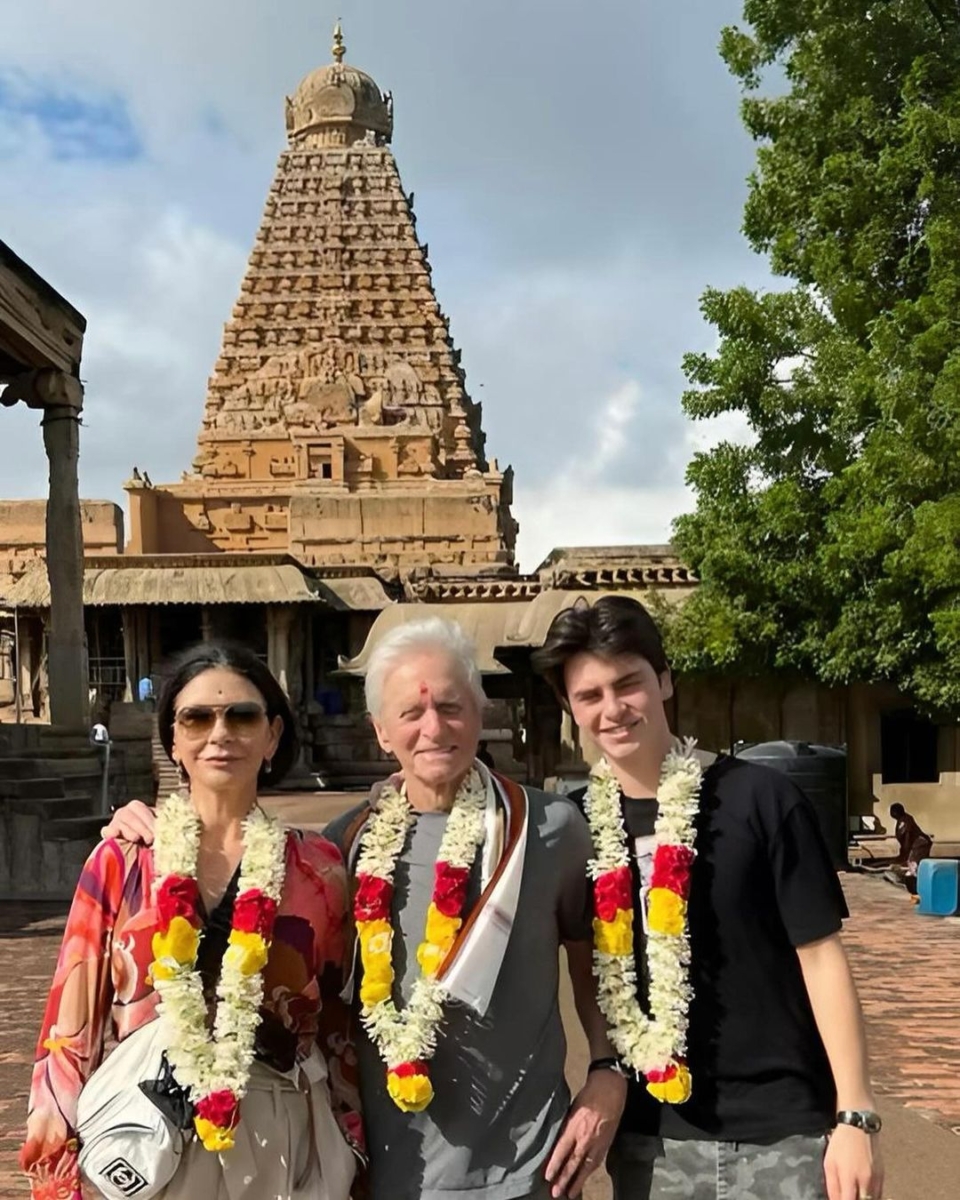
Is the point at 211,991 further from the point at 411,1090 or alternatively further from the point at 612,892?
the point at 612,892

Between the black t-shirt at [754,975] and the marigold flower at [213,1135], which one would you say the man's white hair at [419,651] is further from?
the marigold flower at [213,1135]

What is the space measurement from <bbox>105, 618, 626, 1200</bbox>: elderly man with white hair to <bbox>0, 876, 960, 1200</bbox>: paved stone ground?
5.51 ft

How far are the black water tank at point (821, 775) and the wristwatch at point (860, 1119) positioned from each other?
10265 mm

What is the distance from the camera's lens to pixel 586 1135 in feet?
8.11

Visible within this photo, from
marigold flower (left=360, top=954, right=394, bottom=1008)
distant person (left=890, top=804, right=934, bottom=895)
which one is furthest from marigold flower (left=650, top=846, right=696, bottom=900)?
distant person (left=890, top=804, right=934, bottom=895)

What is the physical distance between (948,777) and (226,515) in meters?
26.4

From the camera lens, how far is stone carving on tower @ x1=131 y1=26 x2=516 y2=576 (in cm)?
3378

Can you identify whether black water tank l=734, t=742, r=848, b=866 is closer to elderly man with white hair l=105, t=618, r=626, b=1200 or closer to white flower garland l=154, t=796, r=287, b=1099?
elderly man with white hair l=105, t=618, r=626, b=1200

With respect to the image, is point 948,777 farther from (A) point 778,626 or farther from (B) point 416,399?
(B) point 416,399

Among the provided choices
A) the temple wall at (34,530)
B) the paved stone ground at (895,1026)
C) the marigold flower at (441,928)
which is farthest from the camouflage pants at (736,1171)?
the temple wall at (34,530)

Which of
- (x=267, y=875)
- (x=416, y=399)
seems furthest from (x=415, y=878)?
(x=416, y=399)

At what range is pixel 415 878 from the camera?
8.51 ft

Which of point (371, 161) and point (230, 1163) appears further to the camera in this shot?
point (371, 161)

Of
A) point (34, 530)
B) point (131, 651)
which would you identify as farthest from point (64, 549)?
point (34, 530)
